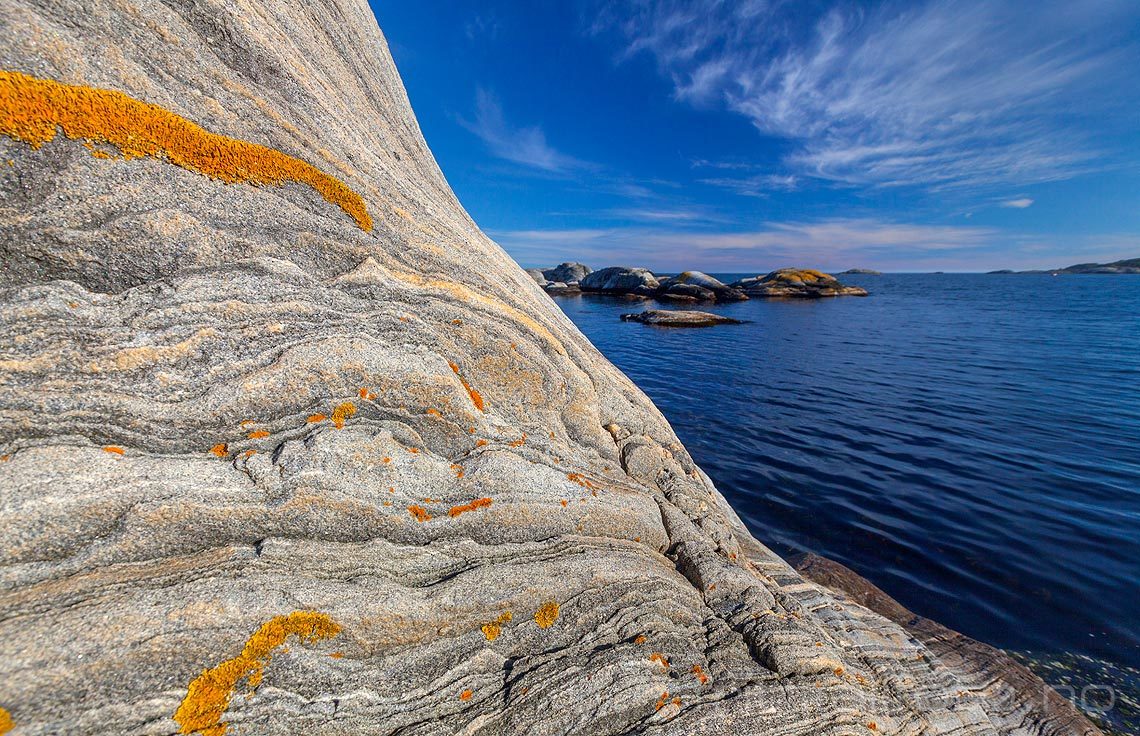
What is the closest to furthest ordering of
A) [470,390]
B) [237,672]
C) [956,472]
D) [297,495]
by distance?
[237,672] → [297,495] → [470,390] → [956,472]

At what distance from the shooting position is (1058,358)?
32.8 m

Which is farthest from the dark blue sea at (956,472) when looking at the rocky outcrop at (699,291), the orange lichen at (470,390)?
the rocky outcrop at (699,291)

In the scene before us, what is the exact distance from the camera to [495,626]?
494 cm

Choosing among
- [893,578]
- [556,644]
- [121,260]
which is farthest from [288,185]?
[893,578]

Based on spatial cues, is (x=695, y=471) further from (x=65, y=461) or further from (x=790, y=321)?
(x=790, y=321)

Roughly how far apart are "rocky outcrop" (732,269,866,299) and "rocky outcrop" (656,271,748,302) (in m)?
8.77

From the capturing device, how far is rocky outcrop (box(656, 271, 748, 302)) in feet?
292

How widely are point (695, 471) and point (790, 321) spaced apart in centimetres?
5688

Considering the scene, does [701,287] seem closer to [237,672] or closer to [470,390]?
→ [470,390]

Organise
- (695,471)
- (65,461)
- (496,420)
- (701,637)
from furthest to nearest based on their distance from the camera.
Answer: (695,471), (496,420), (701,637), (65,461)

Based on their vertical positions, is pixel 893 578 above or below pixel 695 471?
below

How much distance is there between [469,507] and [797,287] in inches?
4513

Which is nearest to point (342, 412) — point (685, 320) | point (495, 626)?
point (495, 626)

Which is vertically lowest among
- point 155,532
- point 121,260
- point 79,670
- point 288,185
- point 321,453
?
point 79,670
